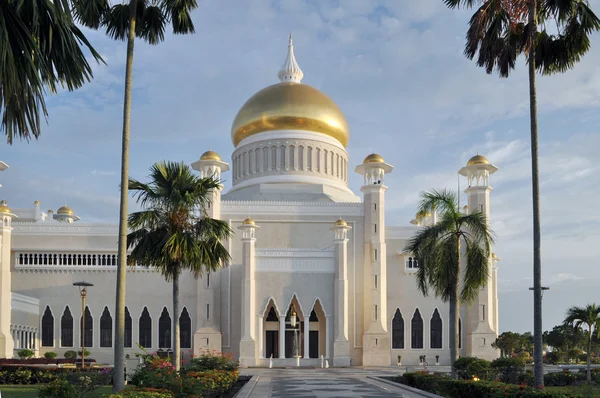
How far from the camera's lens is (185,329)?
46.0 metres

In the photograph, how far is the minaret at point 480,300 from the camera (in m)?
43.4

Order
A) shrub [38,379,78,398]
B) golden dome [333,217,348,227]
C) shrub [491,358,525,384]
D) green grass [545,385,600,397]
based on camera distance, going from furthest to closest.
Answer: golden dome [333,217,348,227], shrub [491,358,525,384], green grass [545,385,600,397], shrub [38,379,78,398]

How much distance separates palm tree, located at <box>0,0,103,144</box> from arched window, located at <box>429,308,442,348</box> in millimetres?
39323

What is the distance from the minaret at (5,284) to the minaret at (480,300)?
25.4 metres

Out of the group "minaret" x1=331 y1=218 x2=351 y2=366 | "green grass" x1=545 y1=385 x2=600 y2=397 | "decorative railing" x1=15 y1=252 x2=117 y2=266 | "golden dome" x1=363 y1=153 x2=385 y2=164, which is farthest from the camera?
"golden dome" x1=363 y1=153 x2=385 y2=164

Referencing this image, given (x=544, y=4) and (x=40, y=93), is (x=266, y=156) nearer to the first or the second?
(x=544, y=4)

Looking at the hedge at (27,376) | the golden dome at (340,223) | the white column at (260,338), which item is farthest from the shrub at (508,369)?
the white column at (260,338)

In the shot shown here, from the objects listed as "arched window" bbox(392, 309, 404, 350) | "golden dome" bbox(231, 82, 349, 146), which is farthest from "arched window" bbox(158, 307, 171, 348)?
"golden dome" bbox(231, 82, 349, 146)

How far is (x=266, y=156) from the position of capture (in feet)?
167

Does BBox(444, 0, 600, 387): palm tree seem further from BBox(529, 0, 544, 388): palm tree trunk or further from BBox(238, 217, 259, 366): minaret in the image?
BBox(238, 217, 259, 366): minaret

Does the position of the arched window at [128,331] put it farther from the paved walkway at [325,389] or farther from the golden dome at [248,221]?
the paved walkway at [325,389]

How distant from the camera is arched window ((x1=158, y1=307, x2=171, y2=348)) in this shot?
45812 millimetres

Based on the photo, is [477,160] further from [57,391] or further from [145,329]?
[57,391]

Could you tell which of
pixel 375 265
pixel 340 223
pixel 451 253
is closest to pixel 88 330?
pixel 340 223
